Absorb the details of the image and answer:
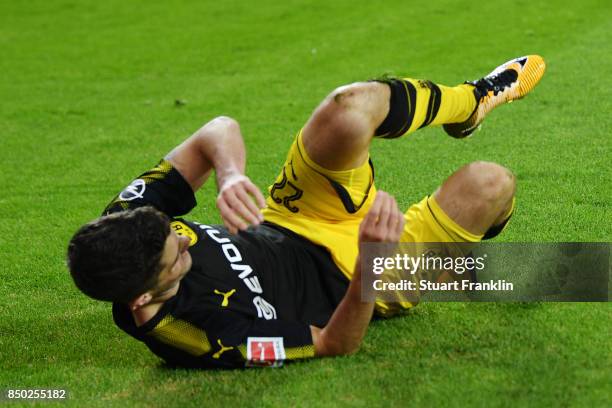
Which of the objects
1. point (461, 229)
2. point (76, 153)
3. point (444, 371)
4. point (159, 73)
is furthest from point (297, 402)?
point (159, 73)

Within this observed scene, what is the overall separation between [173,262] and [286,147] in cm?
353

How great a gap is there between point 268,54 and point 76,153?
3201 millimetres

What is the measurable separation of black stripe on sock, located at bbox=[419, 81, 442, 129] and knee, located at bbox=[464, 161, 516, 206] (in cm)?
30

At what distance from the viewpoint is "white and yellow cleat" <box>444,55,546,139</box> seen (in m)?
4.10

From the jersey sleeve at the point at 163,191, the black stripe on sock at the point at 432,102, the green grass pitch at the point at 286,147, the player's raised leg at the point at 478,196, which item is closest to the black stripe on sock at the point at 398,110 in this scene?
the black stripe on sock at the point at 432,102

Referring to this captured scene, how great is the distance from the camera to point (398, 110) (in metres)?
3.55

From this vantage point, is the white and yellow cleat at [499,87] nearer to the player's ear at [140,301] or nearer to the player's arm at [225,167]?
the player's arm at [225,167]

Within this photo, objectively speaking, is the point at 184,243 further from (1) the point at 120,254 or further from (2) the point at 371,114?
(2) the point at 371,114

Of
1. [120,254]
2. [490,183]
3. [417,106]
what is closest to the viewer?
[120,254]

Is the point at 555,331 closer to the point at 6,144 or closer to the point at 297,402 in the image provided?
the point at 297,402

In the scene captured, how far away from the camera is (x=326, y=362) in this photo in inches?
132

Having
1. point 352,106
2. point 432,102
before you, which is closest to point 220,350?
point 352,106

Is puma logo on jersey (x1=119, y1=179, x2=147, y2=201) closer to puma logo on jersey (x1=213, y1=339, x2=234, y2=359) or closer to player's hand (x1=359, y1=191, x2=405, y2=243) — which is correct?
puma logo on jersey (x1=213, y1=339, x2=234, y2=359)

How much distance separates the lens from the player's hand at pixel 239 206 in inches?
119
